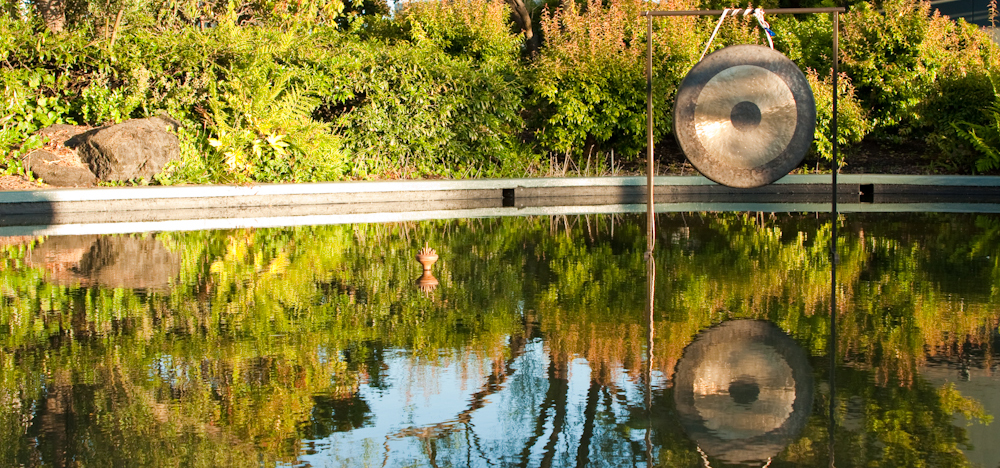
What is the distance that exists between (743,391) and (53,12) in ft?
55.1

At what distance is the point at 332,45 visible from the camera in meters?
18.9

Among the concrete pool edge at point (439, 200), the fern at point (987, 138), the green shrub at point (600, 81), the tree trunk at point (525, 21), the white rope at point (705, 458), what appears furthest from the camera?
the tree trunk at point (525, 21)

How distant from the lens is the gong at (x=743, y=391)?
14.3ft

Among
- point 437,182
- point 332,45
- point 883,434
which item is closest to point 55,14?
point 332,45

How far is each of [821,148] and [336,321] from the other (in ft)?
45.8

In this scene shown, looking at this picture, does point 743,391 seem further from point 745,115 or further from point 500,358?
point 745,115

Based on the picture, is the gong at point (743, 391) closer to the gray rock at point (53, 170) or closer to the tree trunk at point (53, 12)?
the gray rock at point (53, 170)

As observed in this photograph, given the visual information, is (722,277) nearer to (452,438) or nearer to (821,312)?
(821,312)

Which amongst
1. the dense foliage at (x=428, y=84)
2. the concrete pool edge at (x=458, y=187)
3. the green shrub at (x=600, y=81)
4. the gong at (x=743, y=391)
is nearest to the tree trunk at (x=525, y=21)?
the dense foliage at (x=428, y=84)

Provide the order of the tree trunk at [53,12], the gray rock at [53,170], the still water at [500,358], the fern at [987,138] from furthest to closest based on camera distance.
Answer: the tree trunk at [53,12] → the fern at [987,138] → the gray rock at [53,170] → the still water at [500,358]

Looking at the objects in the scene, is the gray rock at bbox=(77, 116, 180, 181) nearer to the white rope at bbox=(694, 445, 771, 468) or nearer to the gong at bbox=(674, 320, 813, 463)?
the gong at bbox=(674, 320, 813, 463)

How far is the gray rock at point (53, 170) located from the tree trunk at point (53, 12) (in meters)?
3.43

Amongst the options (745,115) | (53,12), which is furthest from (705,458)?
(53,12)

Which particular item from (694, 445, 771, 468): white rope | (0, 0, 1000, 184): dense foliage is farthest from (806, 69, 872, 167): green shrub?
(694, 445, 771, 468): white rope
